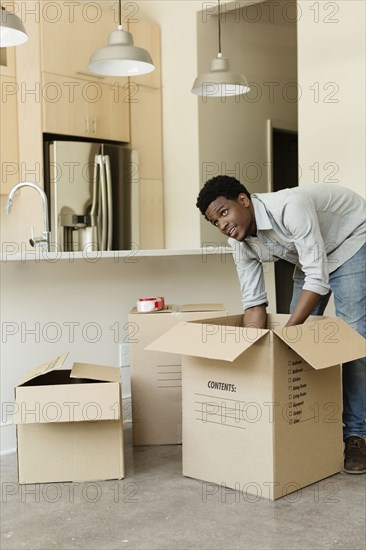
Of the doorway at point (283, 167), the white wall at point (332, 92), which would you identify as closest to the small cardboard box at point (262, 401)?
the white wall at point (332, 92)

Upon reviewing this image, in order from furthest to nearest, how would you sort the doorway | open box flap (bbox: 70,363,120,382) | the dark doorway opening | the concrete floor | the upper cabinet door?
the dark doorway opening → the doorway → the upper cabinet door → open box flap (bbox: 70,363,120,382) → the concrete floor

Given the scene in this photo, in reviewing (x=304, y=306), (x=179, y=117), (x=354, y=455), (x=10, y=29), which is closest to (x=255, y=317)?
(x=304, y=306)

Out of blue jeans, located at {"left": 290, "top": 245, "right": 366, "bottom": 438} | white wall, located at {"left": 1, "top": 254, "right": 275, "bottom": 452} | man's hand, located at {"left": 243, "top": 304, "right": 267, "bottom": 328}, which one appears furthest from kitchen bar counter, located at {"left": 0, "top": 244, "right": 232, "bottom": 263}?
blue jeans, located at {"left": 290, "top": 245, "right": 366, "bottom": 438}

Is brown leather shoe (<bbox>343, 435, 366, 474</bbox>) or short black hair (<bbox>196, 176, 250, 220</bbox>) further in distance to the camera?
brown leather shoe (<bbox>343, 435, 366, 474</bbox>)

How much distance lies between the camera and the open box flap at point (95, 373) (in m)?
2.82

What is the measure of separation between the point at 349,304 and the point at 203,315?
0.62 metres

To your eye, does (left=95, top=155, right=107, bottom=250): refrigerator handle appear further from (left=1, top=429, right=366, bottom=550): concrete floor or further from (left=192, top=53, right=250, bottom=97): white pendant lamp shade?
(left=1, top=429, right=366, bottom=550): concrete floor

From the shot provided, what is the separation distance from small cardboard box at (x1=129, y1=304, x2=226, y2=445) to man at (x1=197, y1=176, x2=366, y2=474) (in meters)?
0.35

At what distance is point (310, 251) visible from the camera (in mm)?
2641

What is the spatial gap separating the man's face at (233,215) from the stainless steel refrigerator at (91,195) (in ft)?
7.71

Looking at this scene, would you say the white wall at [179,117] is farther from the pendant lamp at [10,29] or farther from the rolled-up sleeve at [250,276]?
the rolled-up sleeve at [250,276]

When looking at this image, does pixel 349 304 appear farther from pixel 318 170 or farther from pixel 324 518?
pixel 318 170

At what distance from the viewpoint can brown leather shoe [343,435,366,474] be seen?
111 inches

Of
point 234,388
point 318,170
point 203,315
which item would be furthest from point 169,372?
point 318,170
